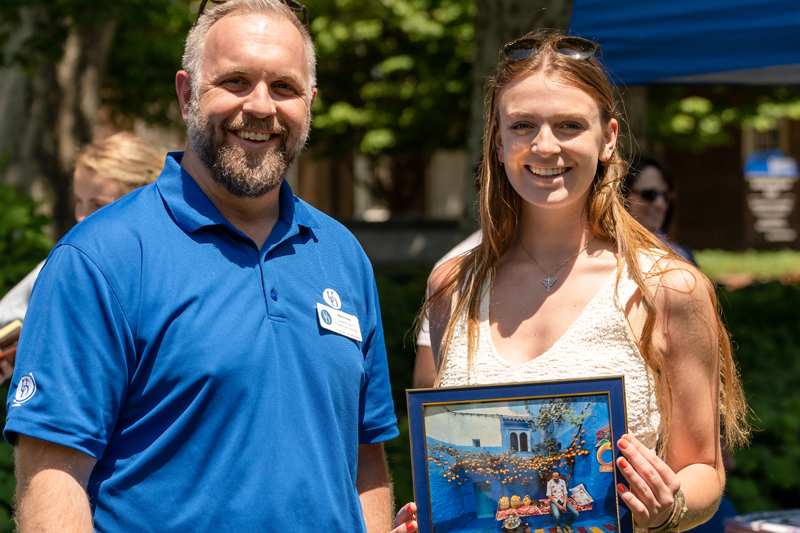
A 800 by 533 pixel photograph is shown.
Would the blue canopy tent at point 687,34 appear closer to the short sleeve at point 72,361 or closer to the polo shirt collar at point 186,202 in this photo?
the polo shirt collar at point 186,202

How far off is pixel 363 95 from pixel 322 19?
1.55 m

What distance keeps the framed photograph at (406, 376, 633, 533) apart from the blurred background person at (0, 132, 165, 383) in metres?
1.82

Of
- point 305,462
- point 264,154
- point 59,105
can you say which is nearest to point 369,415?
point 305,462

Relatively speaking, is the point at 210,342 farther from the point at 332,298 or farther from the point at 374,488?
the point at 374,488

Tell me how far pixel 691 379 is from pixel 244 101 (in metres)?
1.38

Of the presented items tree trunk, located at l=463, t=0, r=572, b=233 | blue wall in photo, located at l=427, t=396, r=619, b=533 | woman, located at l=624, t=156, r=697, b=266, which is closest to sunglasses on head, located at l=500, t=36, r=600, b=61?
blue wall in photo, located at l=427, t=396, r=619, b=533

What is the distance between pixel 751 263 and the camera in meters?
21.8

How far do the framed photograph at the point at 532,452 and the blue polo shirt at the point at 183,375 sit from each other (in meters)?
0.29

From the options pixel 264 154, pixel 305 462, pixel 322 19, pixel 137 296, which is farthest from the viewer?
pixel 322 19

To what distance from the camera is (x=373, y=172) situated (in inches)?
695

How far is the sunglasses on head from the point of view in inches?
94.6

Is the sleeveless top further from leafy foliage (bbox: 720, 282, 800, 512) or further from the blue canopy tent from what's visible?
the blue canopy tent

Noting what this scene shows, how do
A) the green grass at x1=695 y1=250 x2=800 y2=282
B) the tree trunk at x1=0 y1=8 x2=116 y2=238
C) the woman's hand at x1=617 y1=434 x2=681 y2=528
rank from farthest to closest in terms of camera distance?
1. the green grass at x1=695 y1=250 x2=800 y2=282
2. the tree trunk at x1=0 y1=8 x2=116 y2=238
3. the woman's hand at x1=617 y1=434 x2=681 y2=528

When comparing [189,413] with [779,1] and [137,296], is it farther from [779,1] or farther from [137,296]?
[779,1]
